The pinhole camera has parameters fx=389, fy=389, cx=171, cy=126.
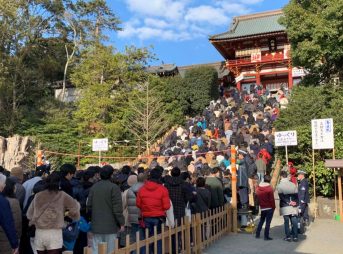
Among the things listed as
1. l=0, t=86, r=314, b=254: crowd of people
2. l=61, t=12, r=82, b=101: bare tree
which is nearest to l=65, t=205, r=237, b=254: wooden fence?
l=0, t=86, r=314, b=254: crowd of people

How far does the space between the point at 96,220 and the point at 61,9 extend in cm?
2415

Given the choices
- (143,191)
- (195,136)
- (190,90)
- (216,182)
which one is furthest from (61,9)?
(143,191)

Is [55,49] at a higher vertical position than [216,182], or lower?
higher

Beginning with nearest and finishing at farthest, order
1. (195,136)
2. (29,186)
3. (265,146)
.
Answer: (29,186) < (265,146) < (195,136)

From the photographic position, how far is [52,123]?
24.8 metres

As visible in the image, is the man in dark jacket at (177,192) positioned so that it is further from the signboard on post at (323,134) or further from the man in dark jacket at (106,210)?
the signboard on post at (323,134)

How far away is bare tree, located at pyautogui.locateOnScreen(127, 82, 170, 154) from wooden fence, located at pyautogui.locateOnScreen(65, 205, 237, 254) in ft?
44.3

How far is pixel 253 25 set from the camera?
32281 millimetres

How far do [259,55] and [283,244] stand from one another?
74.9ft

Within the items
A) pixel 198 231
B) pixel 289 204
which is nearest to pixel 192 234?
pixel 198 231

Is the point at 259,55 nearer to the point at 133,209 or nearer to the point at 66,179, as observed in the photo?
the point at 133,209

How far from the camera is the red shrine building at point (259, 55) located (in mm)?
28625

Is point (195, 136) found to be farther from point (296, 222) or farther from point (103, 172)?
point (103, 172)

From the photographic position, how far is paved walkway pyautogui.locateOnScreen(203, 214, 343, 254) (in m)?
7.65
